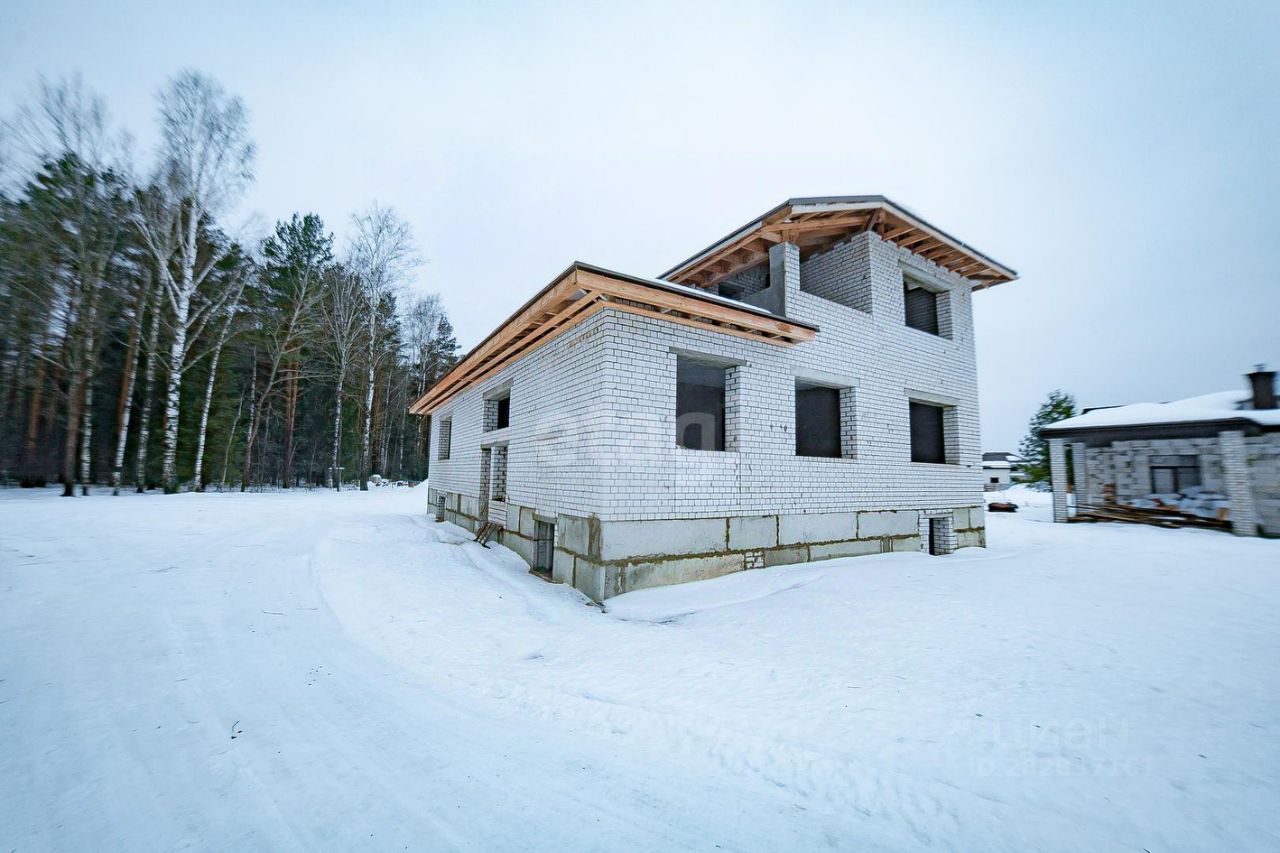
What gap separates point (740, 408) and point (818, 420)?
310 cm

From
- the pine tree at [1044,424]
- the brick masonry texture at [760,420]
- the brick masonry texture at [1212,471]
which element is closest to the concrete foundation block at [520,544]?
the brick masonry texture at [760,420]

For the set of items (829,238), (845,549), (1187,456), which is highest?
(829,238)

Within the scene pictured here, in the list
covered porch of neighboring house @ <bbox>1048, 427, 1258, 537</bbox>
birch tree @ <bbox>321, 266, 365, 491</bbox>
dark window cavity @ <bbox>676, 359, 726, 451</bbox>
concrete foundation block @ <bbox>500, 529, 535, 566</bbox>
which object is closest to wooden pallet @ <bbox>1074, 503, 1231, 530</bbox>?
covered porch of neighboring house @ <bbox>1048, 427, 1258, 537</bbox>

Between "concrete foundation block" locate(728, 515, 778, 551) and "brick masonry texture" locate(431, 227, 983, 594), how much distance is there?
29 millimetres

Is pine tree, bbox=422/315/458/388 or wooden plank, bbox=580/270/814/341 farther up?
pine tree, bbox=422/315/458/388

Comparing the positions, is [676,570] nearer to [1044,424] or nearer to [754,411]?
[754,411]

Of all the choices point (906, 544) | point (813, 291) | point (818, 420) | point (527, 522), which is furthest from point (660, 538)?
point (813, 291)

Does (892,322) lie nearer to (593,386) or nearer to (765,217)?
(765,217)

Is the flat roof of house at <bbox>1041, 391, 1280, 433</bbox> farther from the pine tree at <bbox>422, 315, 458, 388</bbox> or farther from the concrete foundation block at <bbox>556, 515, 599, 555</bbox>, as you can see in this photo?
the pine tree at <bbox>422, 315, 458, 388</bbox>

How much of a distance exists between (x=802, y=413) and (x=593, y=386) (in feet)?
17.6

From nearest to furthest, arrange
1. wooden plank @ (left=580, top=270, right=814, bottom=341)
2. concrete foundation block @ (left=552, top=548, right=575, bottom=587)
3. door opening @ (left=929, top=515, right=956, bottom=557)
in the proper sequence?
wooden plank @ (left=580, top=270, right=814, bottom=341) → concrete foundation block @ (left=552, top=548, right=575, bottom=587) → door opening @ (left=929, top=515, right=956, bottom=557)

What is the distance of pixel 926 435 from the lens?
405 inches

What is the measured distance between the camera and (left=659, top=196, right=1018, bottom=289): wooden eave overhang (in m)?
7.95

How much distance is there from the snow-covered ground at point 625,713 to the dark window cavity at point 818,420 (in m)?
3.22
